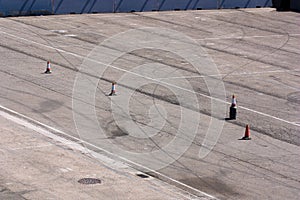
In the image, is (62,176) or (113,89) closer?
(62,176)

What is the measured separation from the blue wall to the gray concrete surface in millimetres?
1100

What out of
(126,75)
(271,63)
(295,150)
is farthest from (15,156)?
(271,63)

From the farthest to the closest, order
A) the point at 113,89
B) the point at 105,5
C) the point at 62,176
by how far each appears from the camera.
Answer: the point at 105,5 → the point at 113,89 → the point at 62,176

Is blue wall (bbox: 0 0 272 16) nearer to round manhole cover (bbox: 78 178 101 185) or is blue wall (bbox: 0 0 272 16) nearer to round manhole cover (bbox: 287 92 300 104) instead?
round manhole cover (bbox: 287 92 300 104)

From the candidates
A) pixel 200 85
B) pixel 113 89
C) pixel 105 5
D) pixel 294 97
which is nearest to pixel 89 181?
pixel 113 89

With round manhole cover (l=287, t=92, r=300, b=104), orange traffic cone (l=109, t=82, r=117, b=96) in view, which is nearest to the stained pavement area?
orange traffic cone (l=109, t=82, r=117, b=96)

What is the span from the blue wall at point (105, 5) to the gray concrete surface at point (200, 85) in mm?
1100

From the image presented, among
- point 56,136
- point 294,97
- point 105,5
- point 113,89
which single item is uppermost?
point 105,5

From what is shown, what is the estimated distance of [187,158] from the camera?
1034 inches

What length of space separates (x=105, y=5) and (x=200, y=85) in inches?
898

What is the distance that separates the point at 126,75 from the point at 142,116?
796cm

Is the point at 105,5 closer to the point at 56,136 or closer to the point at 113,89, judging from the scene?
the point at 113,89

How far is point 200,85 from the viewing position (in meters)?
37.7

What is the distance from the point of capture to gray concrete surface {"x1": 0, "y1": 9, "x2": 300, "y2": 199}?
2534cm
